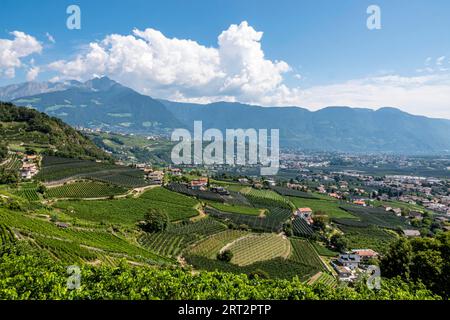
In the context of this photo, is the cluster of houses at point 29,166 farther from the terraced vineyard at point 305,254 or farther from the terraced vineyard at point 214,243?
the terraced vineyard at point 305,254

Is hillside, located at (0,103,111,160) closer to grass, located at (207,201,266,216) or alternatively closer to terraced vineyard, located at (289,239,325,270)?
grass, located at (207,201,266,216)

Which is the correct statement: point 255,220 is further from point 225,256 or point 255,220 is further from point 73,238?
point 73,238

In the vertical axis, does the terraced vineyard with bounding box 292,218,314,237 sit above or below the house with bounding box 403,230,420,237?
above

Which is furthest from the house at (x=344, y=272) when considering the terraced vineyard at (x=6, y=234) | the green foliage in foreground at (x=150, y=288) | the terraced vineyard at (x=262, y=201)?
the terraced vineyard at (x=6, y=234)

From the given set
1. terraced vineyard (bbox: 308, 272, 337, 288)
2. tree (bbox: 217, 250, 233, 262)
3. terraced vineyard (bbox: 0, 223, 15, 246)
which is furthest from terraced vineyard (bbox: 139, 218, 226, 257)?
terraced vineyard (bbox: 308, 272, 337, 288)
